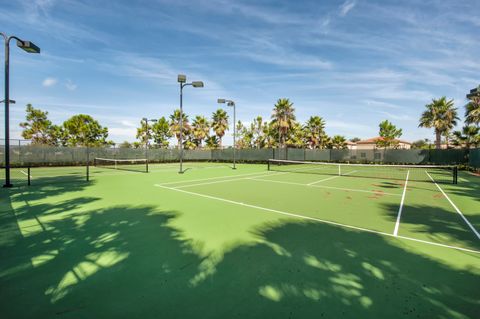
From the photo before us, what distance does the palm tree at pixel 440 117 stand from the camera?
32750 millimetres

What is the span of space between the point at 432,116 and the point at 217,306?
42.0 metres

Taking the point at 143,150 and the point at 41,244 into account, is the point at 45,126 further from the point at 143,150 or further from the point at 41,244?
the point at 41,244

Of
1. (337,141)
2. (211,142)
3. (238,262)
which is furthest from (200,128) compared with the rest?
(238,262)

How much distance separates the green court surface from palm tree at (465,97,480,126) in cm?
2411

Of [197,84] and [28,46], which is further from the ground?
[197,84]

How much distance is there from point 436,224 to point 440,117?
119ft

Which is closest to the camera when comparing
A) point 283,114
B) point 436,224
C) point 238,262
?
point 238,262

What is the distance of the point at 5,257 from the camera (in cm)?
409

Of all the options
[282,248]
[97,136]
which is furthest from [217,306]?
[97,136]

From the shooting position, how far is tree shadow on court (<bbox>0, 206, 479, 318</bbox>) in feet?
9.26

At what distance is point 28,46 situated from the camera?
10258 millimetres

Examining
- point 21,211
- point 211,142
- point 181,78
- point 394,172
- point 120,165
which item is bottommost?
point 21,211

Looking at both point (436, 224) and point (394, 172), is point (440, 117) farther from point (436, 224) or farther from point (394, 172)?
point (436, 224)

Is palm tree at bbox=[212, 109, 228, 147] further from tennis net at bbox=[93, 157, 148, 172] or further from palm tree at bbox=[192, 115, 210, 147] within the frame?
tennis net at bbox=[93, 157, 148, 172]
